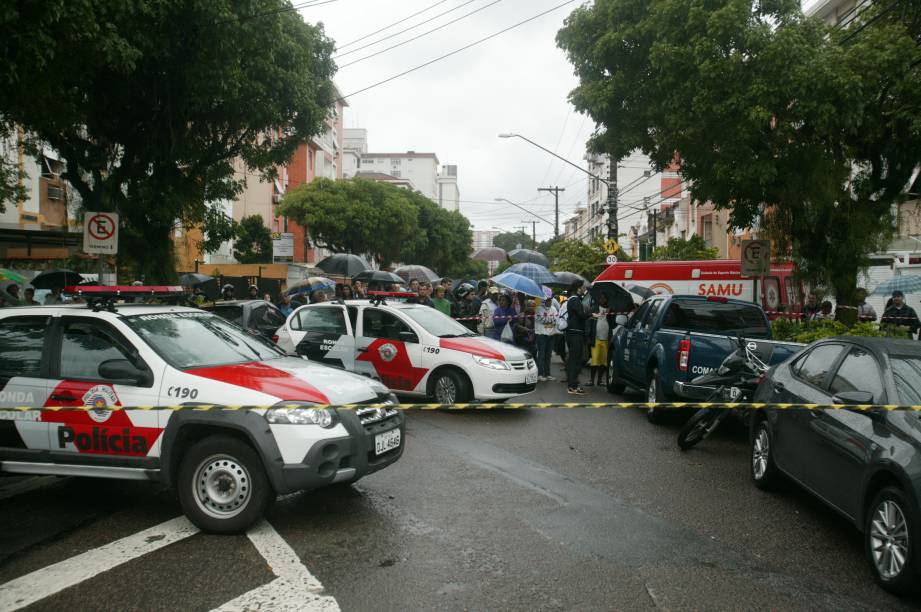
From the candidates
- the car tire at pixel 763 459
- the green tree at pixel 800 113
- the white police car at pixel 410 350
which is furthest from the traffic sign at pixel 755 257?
the car tire at pixel 763 459

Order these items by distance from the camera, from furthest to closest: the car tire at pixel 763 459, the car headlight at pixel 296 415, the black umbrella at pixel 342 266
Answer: the black umbrella at pixel 342 266, the car tire at pixel 763 459, the car headlight at pixel 296 415

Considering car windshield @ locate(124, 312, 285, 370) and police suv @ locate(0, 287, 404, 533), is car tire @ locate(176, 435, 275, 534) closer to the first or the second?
police suv @ locate(0, 287, 404, 533)

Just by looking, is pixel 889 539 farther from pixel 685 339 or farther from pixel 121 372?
Result: pixel 685 339

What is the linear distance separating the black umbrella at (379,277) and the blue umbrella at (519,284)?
5.93m

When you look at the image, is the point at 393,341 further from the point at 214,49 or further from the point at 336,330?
the point at 214,49

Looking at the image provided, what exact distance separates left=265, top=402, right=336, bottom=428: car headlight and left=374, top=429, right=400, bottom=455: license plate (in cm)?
53

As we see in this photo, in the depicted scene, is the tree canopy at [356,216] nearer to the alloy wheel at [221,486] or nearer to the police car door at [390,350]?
the police car door at [390,350]

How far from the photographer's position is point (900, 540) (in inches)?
177

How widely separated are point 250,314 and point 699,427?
9.27 meters

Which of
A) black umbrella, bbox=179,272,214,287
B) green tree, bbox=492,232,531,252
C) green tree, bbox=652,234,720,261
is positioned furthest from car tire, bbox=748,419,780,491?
green tree, bbox=492,232,531,252

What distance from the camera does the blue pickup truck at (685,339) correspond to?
9.77 m

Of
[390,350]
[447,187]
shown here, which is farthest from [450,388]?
[447,187]

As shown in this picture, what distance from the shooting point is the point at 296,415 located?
538cm

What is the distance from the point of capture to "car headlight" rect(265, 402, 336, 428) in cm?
534
